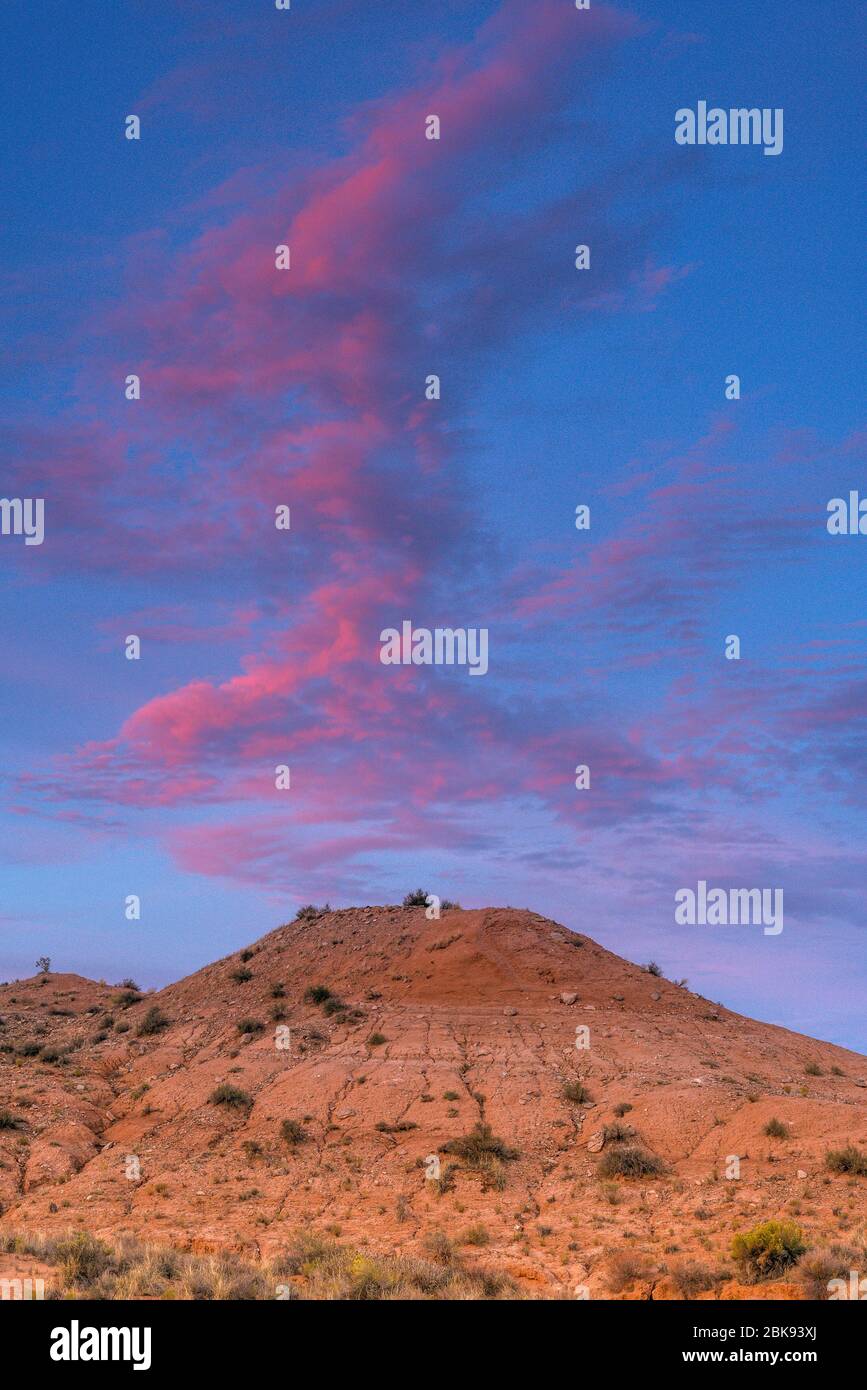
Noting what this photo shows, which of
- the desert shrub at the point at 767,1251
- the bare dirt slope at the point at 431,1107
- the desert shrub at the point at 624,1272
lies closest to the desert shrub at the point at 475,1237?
the bare dirt slope at the point at 431,1107

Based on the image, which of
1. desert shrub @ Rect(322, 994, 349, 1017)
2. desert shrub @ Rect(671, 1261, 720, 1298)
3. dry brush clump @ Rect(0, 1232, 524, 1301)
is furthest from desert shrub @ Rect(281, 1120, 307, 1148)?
desert shrub @ Rect(671, 1261, 720, 1298)

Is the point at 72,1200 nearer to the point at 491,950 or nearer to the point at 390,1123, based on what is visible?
the point at 390,1123

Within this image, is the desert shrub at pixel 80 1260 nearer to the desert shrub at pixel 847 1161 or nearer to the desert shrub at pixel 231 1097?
the desert shrub at pixel 231 1097

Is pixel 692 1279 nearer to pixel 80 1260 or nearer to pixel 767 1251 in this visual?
pixel 767 1251

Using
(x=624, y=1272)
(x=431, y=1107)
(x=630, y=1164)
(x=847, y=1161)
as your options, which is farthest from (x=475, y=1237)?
(x=431, y=1107)

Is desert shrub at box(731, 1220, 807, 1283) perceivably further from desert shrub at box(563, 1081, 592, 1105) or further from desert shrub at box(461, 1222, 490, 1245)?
desert shrub at box(563, 1081, 592, 1105)

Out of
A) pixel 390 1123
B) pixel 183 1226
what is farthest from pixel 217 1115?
pixel 183 1226
